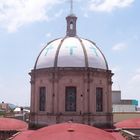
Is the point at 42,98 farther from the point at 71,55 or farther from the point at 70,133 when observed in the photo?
the point at 70,133

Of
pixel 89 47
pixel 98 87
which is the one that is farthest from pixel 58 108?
pixel 89 47

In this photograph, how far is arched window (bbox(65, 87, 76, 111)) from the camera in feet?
86.8

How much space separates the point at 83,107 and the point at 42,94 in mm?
3511

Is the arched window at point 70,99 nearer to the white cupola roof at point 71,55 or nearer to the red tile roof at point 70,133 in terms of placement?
the white cupola roof at point 71,55

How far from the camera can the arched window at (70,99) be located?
1041 inches

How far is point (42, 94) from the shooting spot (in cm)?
2764

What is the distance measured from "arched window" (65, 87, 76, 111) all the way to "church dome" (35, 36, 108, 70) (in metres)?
1.87

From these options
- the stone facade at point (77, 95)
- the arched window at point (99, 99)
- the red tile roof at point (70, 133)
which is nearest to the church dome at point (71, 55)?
the stone facade at point (77, 95)

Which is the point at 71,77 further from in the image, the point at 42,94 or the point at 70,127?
the point at 70,127

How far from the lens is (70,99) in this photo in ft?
87.0

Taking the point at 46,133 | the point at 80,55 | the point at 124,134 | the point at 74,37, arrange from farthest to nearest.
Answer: the point at 74,37
the point at 80,55
the point at 124,134
the point at 46,133

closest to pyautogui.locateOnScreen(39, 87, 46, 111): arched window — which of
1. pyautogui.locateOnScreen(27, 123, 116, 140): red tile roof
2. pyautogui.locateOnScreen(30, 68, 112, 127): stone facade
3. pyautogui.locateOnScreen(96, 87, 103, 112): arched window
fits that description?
pyautogui.locateOnScreen(30, 68, 112, 127): stone facade

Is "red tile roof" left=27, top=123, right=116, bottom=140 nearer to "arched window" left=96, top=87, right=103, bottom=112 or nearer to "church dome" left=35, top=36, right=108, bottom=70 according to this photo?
"arched window" left=96, top=87, right=103, bottom=112

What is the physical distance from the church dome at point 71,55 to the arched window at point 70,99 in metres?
1.87
